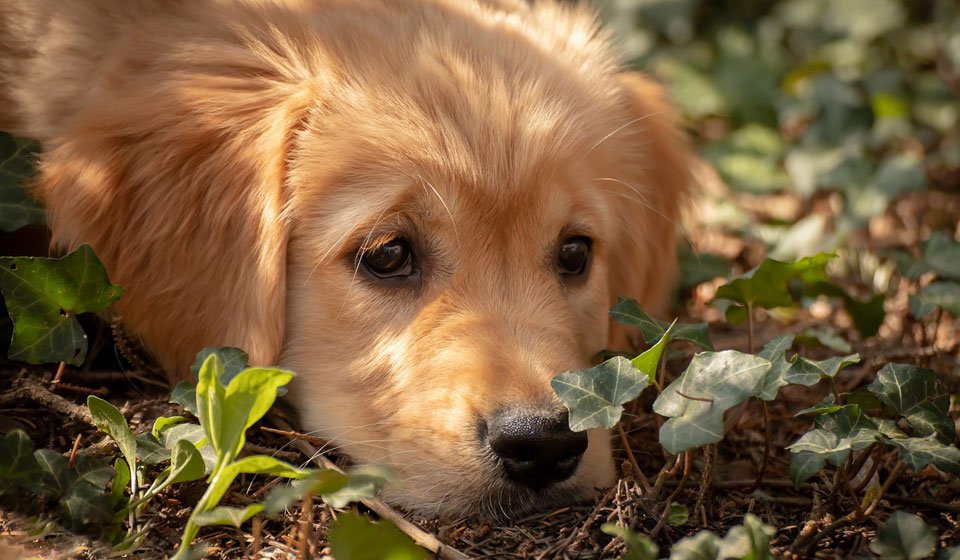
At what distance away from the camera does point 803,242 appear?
452cm

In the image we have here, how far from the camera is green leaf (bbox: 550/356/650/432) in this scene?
97.1 inches

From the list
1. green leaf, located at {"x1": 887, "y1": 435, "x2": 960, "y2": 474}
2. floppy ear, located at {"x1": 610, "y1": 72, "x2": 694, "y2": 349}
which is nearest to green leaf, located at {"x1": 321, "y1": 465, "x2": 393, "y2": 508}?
green leaf, located at {"x1": 887, "y1": 435, "x2": 960, "y2": 474}

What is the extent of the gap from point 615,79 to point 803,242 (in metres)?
1.35

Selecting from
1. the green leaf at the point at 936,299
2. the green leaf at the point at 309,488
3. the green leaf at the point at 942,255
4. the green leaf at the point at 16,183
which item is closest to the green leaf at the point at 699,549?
the green leaf at the point at 309,488

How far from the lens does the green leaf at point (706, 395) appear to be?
92.8 inches

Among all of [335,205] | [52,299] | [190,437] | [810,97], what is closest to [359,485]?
[190,437]

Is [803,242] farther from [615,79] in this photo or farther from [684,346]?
[615,79]

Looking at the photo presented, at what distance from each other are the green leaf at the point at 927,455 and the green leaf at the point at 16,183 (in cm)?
252

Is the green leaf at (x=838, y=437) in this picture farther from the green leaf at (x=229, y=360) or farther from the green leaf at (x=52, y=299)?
the green leaf at (x=52, y=299)

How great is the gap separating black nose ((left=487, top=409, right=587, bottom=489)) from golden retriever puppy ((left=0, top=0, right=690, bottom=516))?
10 cm

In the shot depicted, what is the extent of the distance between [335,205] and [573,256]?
32.7 inches

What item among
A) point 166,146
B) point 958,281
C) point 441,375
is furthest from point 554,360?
point 958,281

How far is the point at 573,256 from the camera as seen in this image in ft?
11.0

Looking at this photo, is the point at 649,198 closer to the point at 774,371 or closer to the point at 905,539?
the point at 774,371
